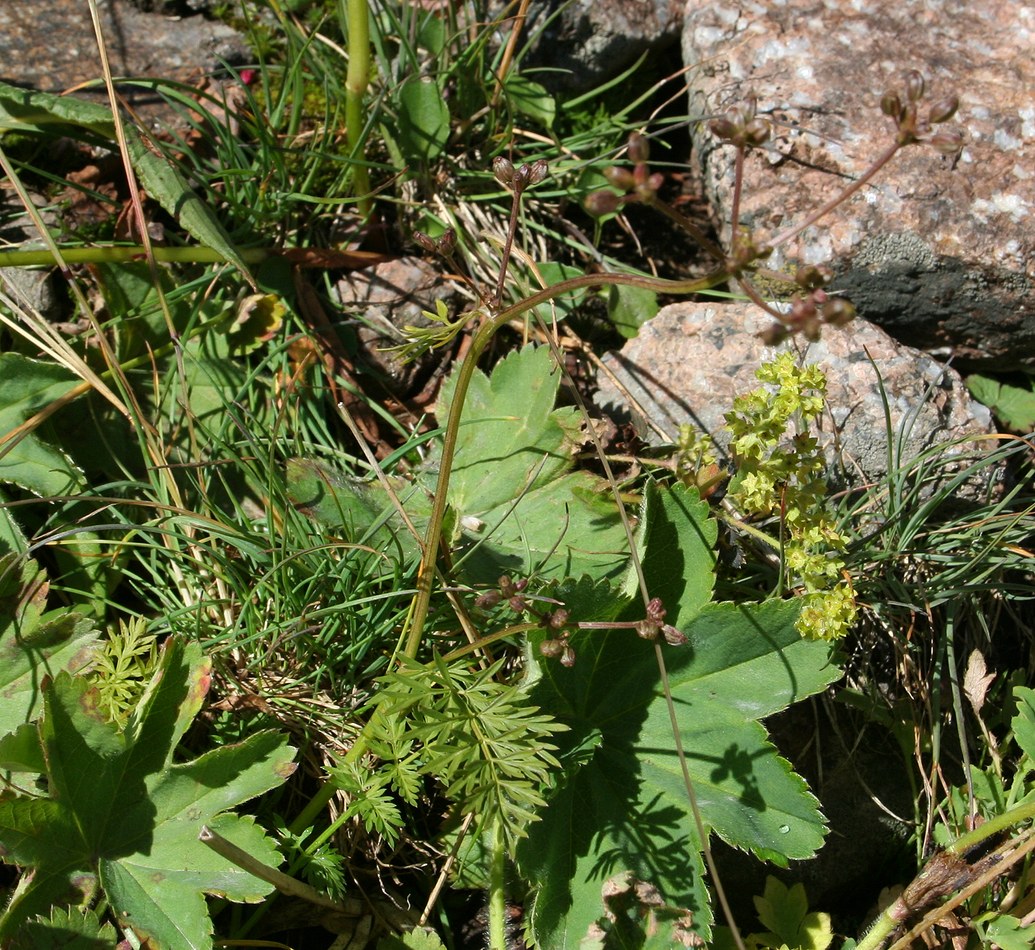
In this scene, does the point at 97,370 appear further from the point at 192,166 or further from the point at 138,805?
the point at 138,805

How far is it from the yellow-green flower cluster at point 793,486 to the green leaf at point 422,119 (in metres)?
1.53

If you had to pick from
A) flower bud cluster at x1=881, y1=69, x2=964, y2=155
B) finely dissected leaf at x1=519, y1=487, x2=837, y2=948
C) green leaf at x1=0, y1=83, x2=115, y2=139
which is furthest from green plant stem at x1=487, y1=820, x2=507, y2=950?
green leaf at x1=0, y1=83, x2=115, y2=139

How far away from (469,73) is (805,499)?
1935 mm

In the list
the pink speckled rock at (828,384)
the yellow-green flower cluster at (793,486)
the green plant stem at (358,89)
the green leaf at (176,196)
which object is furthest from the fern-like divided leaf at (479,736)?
the green plant stem at (358,89)

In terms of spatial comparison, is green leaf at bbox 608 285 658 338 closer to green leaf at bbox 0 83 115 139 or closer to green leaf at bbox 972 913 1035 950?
green leaf at bbox 0 83 115 139

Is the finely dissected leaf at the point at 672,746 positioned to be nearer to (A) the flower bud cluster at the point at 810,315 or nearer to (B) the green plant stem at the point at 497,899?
(B) the green plant stem at the point at 497,899

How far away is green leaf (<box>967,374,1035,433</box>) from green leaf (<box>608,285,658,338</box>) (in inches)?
45.0

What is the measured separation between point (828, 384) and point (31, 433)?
238 cm

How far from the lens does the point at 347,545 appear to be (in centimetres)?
255

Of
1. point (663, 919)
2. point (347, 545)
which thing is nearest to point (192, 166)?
point (347, 545)

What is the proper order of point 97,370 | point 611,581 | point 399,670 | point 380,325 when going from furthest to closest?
point 380,325, point 97,370, point 611,581, point 399,670

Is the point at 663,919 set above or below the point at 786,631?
below

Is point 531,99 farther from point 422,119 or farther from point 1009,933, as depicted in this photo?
point 1009,933

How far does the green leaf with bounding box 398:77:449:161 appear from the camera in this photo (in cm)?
330
